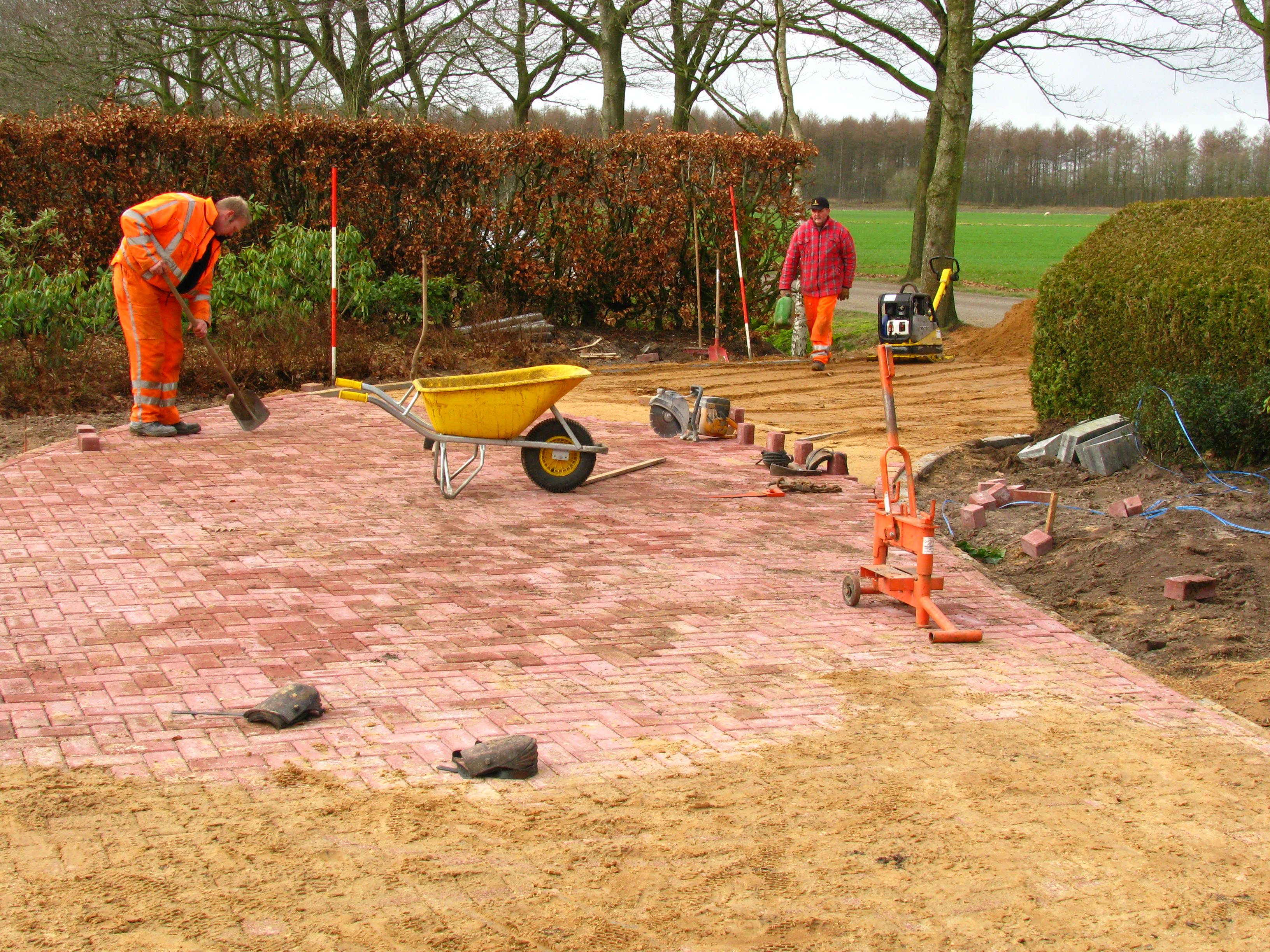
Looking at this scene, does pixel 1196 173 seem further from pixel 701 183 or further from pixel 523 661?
pixel 523 661

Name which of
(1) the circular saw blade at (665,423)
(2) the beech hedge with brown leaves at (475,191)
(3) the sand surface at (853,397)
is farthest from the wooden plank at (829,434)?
(2) the beech hedge with brown leaves at (475,191)

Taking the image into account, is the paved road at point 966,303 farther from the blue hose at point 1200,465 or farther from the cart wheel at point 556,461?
the cart wheel at point 556,461

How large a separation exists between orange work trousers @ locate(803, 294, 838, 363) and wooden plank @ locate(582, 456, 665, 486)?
587 centimetres

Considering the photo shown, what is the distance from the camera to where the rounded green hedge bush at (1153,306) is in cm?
789

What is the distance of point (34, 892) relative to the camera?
2996mm

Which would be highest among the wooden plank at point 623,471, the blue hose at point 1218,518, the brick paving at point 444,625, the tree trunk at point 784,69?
the tree trunk at point 784,69

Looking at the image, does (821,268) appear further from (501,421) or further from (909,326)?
(501,421)

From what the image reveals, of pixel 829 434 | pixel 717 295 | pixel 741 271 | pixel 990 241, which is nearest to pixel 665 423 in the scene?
pixel 829 434

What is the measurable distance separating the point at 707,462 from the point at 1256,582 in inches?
168

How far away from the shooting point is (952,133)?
18328mm

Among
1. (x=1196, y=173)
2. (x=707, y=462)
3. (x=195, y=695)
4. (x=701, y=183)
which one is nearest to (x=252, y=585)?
(x=195, y=695)

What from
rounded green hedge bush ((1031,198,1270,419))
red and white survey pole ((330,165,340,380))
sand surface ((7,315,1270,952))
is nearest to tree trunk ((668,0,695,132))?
red and white survey pole ((330,165,340,380))

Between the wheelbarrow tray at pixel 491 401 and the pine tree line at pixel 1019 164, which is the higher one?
the pine tree line at pixel 1019 164

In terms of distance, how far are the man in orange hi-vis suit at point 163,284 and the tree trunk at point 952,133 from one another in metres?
12.2
